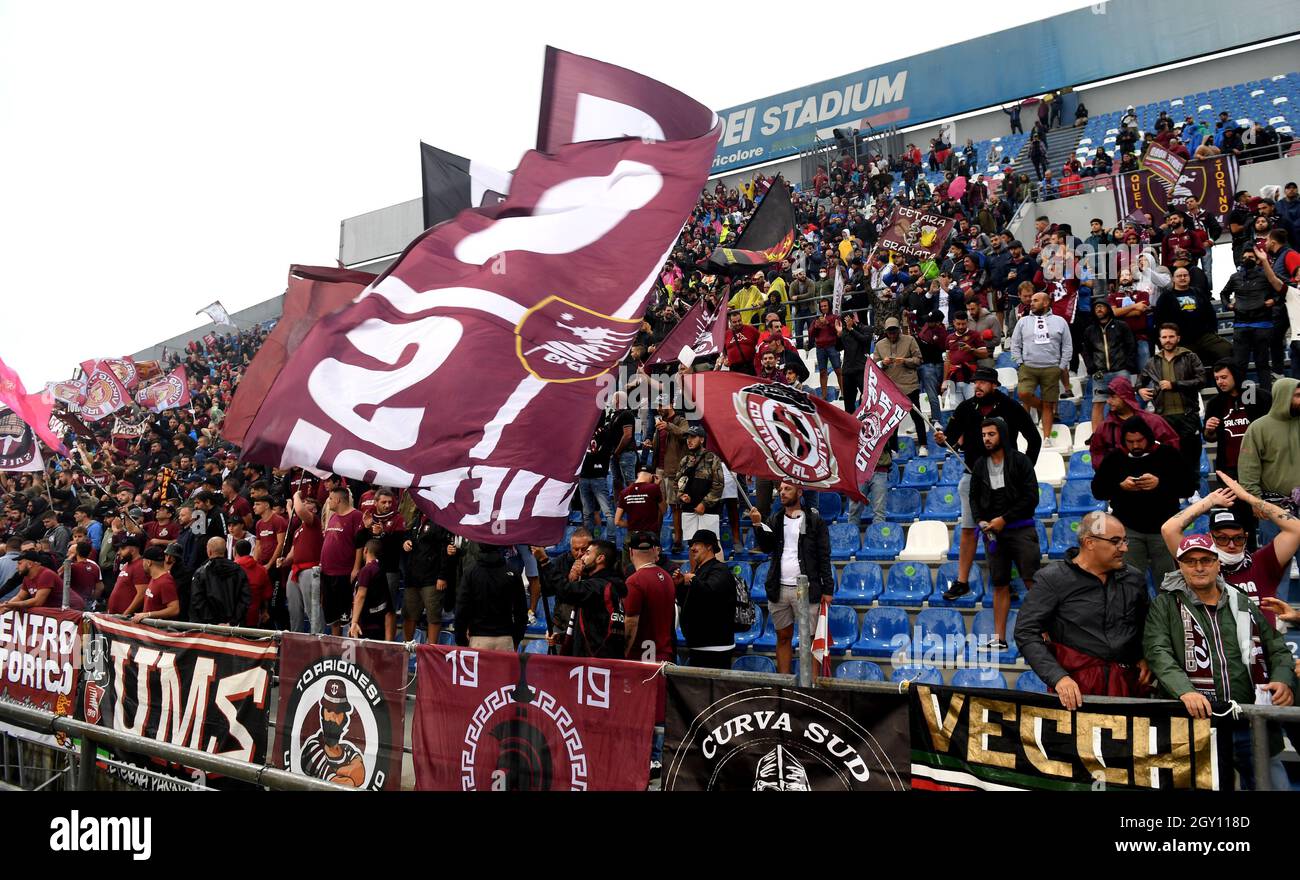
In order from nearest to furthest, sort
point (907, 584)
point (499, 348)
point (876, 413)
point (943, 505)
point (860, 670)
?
point (499, 348), point (860, 670), point (876, 413), point (907, 584), point (943, 505)

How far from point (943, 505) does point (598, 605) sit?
14.6 ft

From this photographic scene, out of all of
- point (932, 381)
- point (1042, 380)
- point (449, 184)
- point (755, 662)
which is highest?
point (449, 184)

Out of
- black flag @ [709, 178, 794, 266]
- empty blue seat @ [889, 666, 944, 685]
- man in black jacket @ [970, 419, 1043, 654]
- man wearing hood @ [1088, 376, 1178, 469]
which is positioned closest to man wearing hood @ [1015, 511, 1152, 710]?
man wearing hood @ [1088, 376, 1178, 469]

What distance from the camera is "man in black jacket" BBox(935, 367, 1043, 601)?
27.9ft

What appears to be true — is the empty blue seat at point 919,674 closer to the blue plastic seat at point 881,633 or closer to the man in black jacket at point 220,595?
the blue plastic seat at point 881,633

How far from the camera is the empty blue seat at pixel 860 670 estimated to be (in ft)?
27.5

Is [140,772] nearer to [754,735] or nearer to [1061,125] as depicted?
[754,735]

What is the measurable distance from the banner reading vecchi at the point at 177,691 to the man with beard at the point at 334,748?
1.55 ft

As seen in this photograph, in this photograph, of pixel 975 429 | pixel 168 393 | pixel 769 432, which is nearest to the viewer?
pixel 769 432

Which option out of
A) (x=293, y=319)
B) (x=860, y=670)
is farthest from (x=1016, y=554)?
(x=293, y=319)

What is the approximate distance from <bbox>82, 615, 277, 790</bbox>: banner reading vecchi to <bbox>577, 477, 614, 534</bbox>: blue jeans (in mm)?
5329

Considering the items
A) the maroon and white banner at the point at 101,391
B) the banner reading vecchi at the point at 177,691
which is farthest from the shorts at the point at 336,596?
the maroon and white banner at the point at 101,391

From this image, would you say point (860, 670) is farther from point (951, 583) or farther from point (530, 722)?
point (530, 722)

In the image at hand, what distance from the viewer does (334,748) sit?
21.5ft
